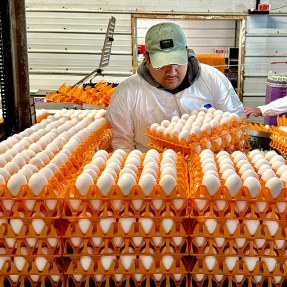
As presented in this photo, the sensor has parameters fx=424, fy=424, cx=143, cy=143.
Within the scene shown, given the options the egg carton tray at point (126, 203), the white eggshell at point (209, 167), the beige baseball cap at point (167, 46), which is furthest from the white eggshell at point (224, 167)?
the beige baseball cap at point (167, 46)

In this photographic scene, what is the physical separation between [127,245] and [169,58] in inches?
61.0

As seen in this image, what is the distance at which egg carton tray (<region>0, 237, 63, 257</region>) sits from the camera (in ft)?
4.62

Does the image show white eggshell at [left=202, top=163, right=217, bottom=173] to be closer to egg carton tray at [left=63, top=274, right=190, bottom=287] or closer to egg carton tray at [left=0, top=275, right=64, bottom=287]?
egg carton tray at [left=63, top=274, right=190, bottom=287]

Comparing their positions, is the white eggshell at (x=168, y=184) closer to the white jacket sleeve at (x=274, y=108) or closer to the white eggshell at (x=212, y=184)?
the white eggshell at (x=212, y=184)

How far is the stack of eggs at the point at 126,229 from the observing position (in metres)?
1.39

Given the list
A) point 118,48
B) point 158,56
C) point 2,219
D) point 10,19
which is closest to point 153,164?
point 2,219

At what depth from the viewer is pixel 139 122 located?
3109 millimetres

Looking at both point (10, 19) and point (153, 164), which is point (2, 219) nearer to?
point (153, 164)

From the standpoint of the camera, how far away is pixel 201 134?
2232 millimetres

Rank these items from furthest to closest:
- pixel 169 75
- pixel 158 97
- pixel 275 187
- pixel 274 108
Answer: pixel 274 108
pixel 158 97
pixel 169 75
pixel 275 187

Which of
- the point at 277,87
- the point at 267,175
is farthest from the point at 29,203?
the point at 277,87

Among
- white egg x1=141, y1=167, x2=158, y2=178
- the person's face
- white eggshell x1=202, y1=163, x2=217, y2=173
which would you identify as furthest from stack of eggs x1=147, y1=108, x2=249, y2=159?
white egg x1=141, y1=167, x2=158, y2=178

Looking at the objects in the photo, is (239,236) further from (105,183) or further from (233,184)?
(105,183)

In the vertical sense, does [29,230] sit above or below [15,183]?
below
